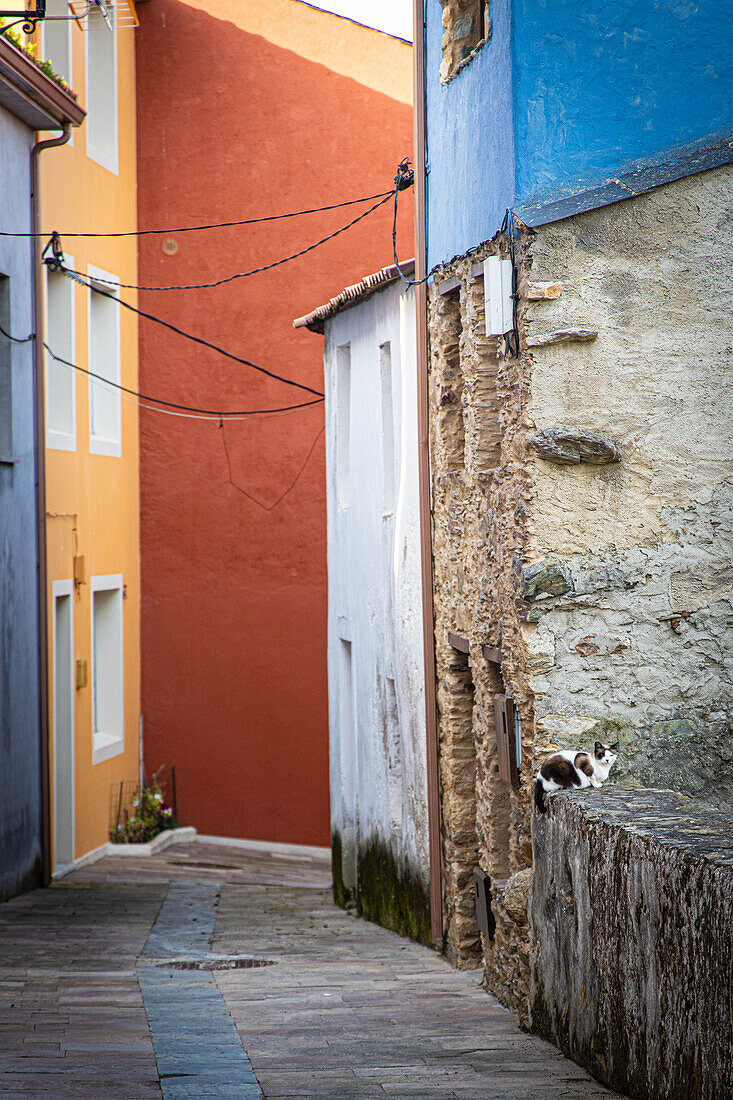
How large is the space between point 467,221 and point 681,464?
2.27 meters

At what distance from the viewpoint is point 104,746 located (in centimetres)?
1534

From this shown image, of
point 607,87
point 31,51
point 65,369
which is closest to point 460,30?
point 607,87

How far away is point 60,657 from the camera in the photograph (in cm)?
1422

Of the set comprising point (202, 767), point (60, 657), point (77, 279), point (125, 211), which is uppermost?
point (125, 211)

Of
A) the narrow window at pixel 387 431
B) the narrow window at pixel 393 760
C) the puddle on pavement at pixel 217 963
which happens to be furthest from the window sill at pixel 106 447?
the puddle on pavement at pixel 217 963

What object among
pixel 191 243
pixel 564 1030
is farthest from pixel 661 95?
pixel 191 243

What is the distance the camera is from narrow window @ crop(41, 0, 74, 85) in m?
14.0

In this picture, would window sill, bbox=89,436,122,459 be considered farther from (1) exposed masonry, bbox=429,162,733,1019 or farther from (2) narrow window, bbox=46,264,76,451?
(1) exposed masonry, bbox=429,162,733,1019

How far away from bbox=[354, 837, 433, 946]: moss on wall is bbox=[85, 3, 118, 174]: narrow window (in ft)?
28.6

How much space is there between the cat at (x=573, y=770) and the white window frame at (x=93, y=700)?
375 inches

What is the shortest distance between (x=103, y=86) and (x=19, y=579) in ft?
21.8

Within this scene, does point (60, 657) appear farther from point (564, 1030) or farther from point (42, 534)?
point (564, 1030)

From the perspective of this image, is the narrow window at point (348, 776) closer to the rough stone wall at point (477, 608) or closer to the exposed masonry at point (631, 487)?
the rough stone wall at point (477, 608)

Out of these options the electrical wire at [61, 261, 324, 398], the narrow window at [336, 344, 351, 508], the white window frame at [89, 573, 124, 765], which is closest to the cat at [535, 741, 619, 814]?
the narrow window at [336, 344, 351, 508]
